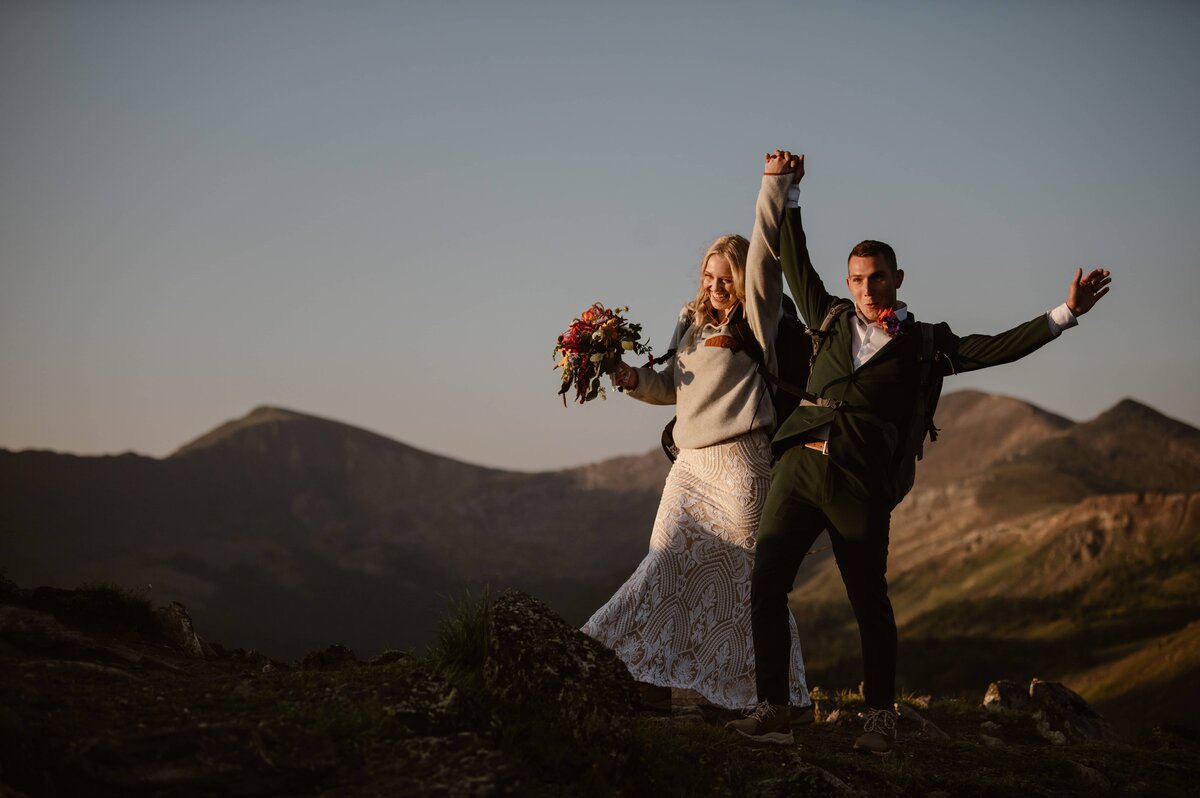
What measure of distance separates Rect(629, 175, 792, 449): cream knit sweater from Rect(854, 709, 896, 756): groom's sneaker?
6.24 feet

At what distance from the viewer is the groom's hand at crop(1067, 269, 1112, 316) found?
22.4 ft

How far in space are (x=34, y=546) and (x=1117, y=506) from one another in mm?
53737

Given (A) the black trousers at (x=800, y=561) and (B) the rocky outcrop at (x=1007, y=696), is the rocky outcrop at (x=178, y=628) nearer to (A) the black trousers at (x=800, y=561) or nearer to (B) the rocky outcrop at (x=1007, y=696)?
(A) the black trousers at (x=800, y=561)

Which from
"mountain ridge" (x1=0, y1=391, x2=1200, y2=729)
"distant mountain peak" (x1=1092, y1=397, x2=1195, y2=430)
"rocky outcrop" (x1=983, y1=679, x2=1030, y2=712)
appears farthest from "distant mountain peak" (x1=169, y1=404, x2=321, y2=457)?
"rocky outcrop" (x1=983, y1=679, x2=1030, y2=712)

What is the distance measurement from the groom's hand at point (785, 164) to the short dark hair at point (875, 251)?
601mm

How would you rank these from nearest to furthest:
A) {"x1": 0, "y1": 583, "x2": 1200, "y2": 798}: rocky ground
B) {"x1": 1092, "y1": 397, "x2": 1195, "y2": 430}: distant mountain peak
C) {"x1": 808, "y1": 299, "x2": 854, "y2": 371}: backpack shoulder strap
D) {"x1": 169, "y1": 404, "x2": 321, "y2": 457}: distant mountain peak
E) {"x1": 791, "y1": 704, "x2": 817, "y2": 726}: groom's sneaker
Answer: {"x1": 0, "y1": 583, "x2": 1200, "y2": 798}: rocky ground → {"x1": 808, "y1": 299, "x2": 854, "y2": 371}: backpack shoulder strap → {"x1": 791, "y1": 704, "x2": 817, "y2": 726}: groom's sneaker → {"x1": 1092, "y1": 397, "x2": 1195, "y2": 430}: distant mountain peak → {"x1": 169, "y1": 404, "x2": 321, "y2": 457}: distant mountain peak

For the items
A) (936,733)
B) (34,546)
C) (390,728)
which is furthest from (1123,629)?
(34,546)

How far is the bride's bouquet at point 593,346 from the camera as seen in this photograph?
798 cm

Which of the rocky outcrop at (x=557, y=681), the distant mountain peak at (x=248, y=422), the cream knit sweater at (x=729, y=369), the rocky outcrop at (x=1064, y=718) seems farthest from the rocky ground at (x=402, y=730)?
the distant mountain peak at (x=248, y=422)

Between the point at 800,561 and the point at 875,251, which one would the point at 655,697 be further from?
the point at 875,251

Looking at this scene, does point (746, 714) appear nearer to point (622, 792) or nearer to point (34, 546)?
point (622, 792)

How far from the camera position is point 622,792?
526 cm

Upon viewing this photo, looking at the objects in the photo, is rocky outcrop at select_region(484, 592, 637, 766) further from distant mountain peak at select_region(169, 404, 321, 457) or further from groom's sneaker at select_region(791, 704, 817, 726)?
distant mountain peak at select_region(169, 404, 321, 457)

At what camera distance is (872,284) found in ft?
22.8
